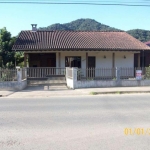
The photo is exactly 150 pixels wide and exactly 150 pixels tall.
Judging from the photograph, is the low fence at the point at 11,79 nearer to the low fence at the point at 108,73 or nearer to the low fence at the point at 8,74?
the low fence at the point at 8,74

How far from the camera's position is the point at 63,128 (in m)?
5.80

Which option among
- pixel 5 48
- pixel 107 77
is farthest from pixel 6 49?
pixel 107 77

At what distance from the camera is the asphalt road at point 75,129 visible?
4637 millimetres

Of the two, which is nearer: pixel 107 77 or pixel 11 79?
pixel 11 79

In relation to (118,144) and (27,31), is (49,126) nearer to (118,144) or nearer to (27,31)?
(118,144)

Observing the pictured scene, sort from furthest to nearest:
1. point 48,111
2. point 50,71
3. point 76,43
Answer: point 76,43 < point 50,71 < point 48,111

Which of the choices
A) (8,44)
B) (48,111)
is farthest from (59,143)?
(8,44)

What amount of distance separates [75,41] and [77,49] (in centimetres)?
193

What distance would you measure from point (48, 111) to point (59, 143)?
10.9 feet

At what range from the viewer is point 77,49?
20016mm

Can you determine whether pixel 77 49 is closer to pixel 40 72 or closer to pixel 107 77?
pixel 40 72

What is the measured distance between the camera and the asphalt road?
15.2 ft

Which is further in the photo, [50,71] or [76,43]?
[76,43]

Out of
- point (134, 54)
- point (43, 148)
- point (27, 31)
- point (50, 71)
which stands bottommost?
point (43, 148)
